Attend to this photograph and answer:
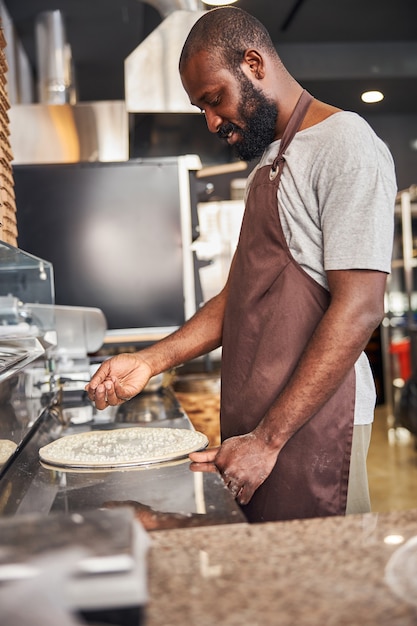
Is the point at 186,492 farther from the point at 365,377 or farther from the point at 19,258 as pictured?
the point at 19,258

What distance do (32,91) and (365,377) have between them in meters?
4.78

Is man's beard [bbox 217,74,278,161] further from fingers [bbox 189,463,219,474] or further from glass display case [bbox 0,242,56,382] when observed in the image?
fingers [bbox 189,463,219,474]

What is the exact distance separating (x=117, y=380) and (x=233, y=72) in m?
0.69

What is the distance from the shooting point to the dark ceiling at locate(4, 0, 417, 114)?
466 centimetres

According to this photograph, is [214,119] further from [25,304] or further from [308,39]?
[308,39]

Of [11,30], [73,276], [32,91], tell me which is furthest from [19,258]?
[32,91]

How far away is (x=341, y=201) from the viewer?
1.21m

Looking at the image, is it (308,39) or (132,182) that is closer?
(132,182)

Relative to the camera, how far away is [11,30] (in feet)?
14.4

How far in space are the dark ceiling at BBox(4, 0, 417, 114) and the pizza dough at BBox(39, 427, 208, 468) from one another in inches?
141

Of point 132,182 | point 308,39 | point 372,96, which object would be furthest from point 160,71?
point 372,96

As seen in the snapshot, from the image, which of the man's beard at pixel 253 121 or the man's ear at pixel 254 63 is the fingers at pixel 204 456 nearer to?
the man's beard at pixel 253 121

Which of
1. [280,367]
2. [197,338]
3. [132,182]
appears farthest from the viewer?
[132,182]

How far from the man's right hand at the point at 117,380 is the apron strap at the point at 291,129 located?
526 millimetres
